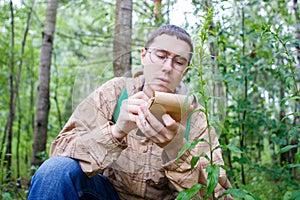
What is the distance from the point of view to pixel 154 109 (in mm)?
1393

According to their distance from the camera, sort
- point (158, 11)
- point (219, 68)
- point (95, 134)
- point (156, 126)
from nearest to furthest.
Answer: point (156, 126) < point (95, 134) < point (158, 11) < point (219, 68)

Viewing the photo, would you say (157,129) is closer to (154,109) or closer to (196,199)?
(154,109)

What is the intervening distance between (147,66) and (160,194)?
2.53 ft

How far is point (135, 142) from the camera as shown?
5.72 feet

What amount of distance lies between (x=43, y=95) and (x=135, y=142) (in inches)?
94.1

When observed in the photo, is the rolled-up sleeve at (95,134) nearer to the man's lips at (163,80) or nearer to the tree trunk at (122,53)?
the tree trunk at (122,53)

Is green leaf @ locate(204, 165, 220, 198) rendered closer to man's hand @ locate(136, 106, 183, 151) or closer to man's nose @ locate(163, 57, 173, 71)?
man's hand @ locate(136, 106, 183, 151)

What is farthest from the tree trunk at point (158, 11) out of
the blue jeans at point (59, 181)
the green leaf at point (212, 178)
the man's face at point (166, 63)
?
the green leaf at point (212, 178)

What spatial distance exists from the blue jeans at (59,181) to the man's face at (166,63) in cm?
59

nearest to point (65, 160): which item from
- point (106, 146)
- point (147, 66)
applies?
point (106, 146)

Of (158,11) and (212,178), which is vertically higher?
(158,11)

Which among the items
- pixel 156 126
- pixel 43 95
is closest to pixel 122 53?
pixel 156 126

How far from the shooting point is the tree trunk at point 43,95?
380 cm

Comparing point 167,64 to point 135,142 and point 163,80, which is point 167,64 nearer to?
point 163,80
